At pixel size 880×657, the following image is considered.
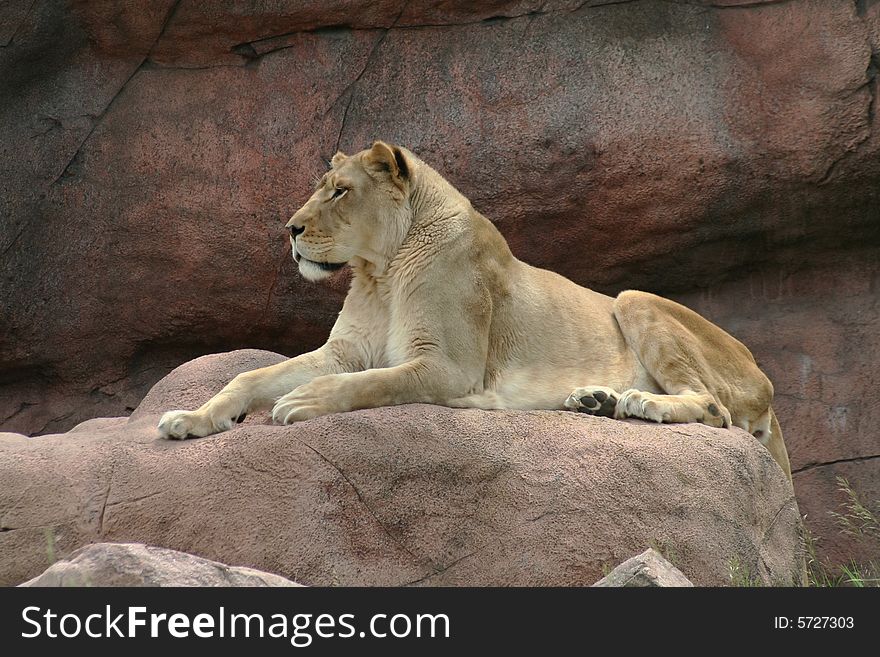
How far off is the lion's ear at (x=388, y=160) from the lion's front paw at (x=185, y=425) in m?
1.41

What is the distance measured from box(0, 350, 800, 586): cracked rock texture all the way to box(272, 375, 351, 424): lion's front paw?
98mm

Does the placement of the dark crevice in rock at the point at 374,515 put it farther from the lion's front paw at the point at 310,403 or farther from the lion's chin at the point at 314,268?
the lion's chin at the point at 314,268

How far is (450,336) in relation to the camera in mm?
5496

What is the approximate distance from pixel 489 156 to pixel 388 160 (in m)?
1.78

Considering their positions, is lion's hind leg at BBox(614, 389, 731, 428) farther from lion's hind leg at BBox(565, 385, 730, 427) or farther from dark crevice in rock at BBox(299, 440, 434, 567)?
dark crevice in rock at BBox(299, 440, 434, 567)

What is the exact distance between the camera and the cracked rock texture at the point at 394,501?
4668 millimetres

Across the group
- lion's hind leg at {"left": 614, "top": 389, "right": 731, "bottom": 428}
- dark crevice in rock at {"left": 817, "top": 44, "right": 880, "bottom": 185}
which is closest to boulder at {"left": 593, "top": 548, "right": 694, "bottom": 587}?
lion's hind leg at {"left": 614, "top": 389, "right": 731, "bottom": 428}

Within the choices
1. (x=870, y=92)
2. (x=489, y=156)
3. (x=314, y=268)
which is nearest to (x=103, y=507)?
(x=314, y=268)

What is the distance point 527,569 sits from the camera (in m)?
4.71

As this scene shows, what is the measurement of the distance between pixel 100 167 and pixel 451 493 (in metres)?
3.88

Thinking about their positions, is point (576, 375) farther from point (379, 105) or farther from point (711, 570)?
point (379, 105)

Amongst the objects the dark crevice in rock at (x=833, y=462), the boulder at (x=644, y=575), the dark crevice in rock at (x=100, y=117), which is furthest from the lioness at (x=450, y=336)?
the dark crevice in rock at (x=100, y=117)
